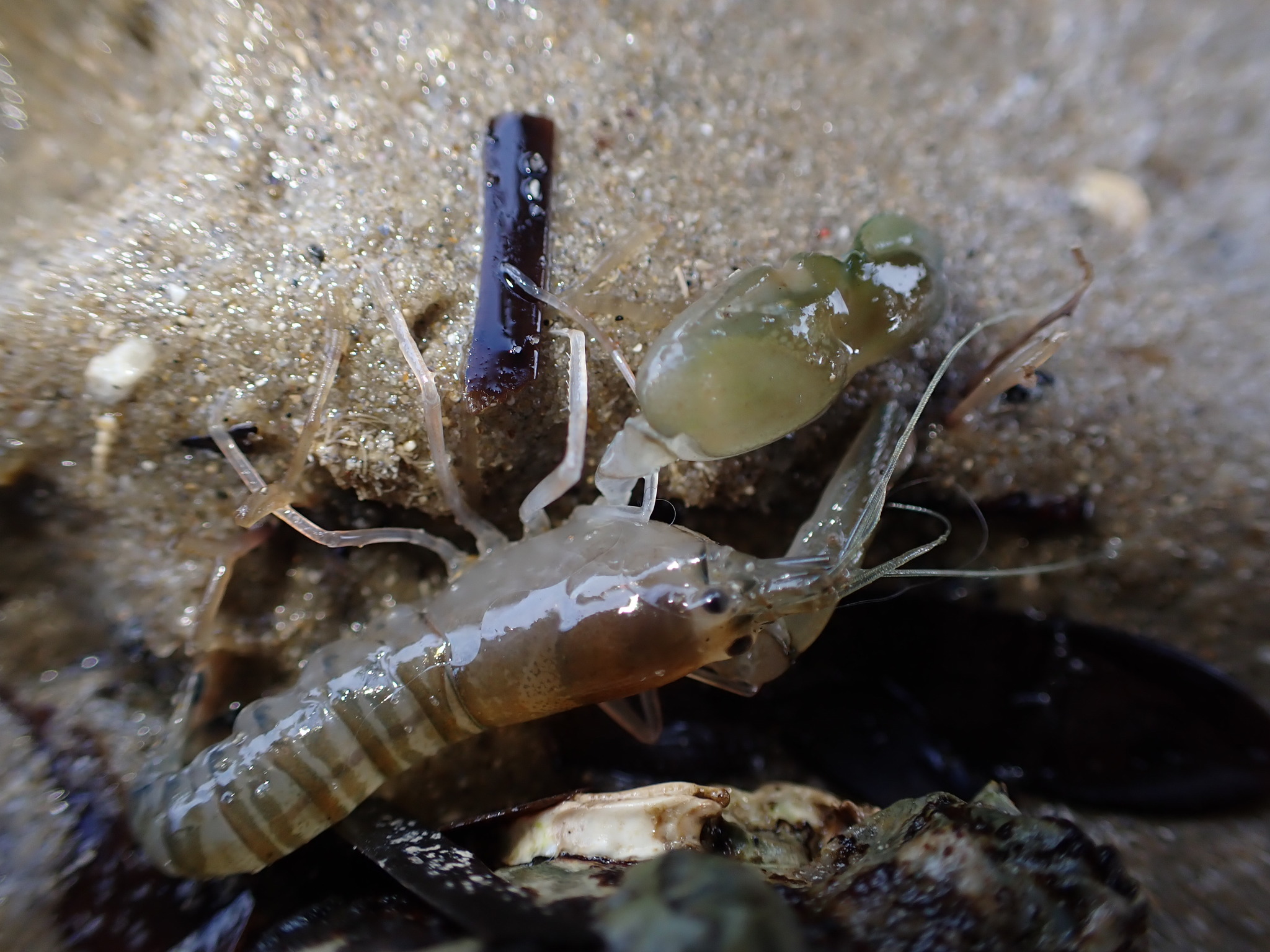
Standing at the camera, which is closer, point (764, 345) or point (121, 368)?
point (764, 345)

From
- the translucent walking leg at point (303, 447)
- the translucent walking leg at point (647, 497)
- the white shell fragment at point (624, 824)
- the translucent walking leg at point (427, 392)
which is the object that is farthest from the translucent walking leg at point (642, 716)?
the translucent walking leg at point (303, 447)

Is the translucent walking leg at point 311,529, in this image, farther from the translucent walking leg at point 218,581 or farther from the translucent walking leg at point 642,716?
the translucent walking leg at point 642,716

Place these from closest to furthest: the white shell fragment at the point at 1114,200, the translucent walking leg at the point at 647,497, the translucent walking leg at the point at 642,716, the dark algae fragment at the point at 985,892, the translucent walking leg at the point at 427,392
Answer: the dark algae fragment at the point at 985,892 < the translucent walking leg at the point at 427,392 < the translucent walking leg at the point at 647,497 < the translucent walking leg at the point at 642,716 < the white shell fragment at the point at 1114,200

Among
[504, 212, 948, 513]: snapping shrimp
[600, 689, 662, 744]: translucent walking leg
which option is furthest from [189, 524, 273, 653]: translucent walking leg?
[600, 689, 662, 744]: translucent walking leg

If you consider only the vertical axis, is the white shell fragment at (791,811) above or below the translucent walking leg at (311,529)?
below

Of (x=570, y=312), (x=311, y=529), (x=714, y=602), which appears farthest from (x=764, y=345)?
(x=311, y=529)

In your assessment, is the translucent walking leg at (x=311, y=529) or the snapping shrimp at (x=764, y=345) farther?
the translucent walking leg at (x=311, y=529)

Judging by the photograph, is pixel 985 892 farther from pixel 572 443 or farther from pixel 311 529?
pixel 311 529
